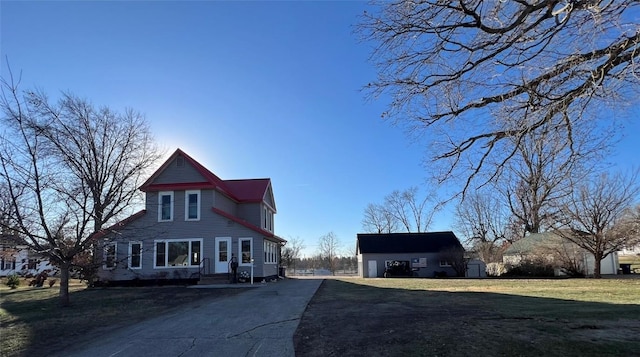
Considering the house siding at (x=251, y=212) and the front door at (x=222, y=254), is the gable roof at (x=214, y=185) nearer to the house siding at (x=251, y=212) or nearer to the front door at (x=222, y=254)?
the house siding at (x=251, y=212)

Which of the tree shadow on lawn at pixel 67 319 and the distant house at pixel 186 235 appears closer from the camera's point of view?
the tree shadow on lawn at pixel 67 319

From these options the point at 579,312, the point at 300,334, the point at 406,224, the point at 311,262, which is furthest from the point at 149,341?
the point at 311,262

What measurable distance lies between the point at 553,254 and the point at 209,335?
33.5 meters

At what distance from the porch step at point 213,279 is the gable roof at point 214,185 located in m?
5.34

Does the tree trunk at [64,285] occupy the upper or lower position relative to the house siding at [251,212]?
lower

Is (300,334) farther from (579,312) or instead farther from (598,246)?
Answer: (598,246)

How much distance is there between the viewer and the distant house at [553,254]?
3303 cm

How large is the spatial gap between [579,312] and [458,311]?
2.74 metres

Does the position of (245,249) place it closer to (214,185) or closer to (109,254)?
(214,185)

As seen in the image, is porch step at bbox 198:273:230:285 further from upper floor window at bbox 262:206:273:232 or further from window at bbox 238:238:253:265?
upper floor window at bbox 262:206:273:232

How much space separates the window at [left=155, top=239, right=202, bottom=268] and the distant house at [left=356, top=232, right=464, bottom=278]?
912 inches

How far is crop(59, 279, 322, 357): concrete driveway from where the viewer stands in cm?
729

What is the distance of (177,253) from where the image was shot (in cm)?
2602

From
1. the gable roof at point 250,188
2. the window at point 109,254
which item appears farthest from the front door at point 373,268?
the window at point 109,254
